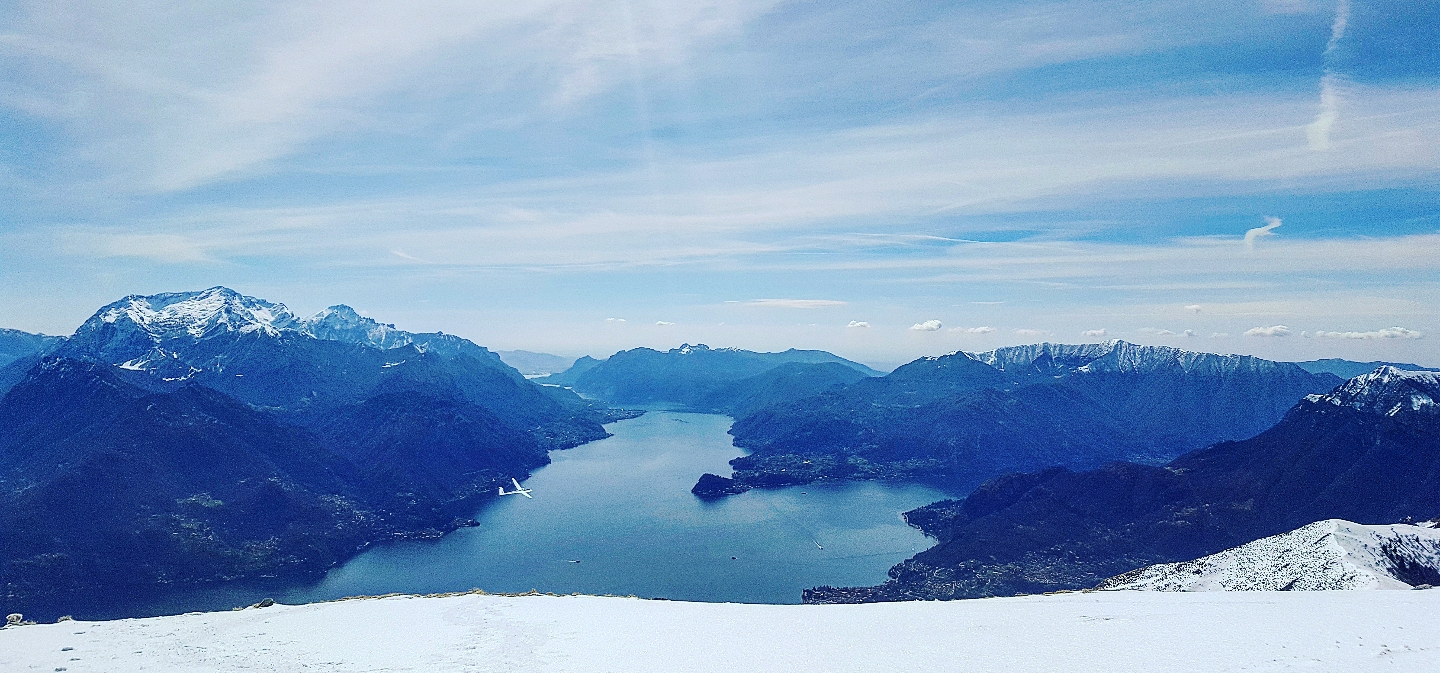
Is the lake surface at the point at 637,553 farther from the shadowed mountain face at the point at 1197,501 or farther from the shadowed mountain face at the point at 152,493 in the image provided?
the shadowed mountain face at the point at 152,493

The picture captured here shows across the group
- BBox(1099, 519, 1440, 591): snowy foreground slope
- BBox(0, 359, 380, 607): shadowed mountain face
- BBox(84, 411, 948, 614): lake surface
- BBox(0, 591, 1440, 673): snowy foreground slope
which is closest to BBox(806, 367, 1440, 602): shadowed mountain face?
BBox(84, 411, 948, 614): lake surface

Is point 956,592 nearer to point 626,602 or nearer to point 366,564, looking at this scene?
point 626,602

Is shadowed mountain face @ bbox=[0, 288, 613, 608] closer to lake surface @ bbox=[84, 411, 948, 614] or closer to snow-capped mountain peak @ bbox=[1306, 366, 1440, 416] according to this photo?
lake surface @ bbox=[84, 411, 948, 614]

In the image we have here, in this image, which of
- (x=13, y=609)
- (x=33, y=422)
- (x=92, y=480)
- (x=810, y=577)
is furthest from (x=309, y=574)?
(x=33, y=422)

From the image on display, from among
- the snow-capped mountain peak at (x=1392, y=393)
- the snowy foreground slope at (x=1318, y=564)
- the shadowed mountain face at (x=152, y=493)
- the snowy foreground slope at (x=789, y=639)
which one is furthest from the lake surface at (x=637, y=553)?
the snow-capped mountain peak at (x=1392, y=393)

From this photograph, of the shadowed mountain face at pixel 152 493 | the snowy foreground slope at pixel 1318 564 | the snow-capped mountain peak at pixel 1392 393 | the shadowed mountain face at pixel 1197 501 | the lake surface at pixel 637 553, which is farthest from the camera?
the snow-capped mountain peak at pixel 1392 393

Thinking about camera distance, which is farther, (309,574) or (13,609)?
(309,574)
